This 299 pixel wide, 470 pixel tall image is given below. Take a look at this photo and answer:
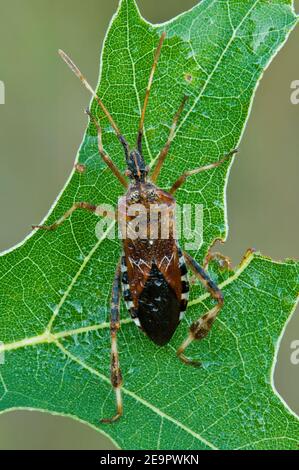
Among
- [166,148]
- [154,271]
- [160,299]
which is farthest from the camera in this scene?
[154,271]

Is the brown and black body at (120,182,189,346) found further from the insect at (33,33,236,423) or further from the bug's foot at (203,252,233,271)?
the bug's foot at (203,252,233,271)

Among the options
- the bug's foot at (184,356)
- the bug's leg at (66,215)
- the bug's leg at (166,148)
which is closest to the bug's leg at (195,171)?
the bug's leg at (166,148)

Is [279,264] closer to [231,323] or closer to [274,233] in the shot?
[231,323]

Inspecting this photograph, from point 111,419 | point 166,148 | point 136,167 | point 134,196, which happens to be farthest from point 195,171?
point 111,419

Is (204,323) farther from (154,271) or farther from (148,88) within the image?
(148,88)

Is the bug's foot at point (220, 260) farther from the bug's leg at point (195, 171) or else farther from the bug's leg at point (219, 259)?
the bug's leg at point (195, 171)

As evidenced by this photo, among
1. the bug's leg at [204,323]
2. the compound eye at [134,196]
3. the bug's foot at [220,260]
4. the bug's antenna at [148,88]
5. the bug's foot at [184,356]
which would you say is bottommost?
the bug's foot at [184,356]

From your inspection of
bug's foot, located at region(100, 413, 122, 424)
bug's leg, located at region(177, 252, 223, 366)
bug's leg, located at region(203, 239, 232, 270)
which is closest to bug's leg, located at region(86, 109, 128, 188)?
bug's leg, located at region(203, 239, 232, 270)

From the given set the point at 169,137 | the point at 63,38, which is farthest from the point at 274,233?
the point at 169,137
